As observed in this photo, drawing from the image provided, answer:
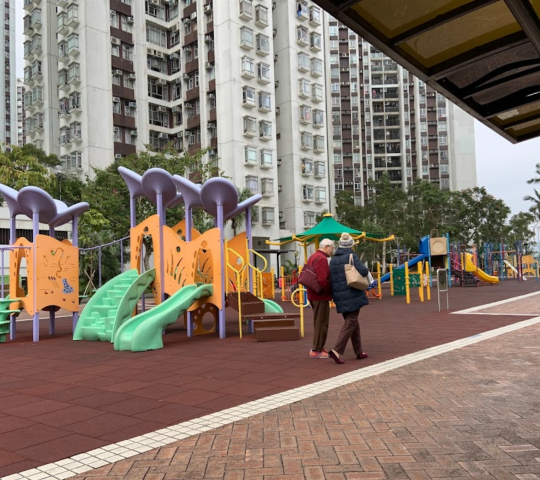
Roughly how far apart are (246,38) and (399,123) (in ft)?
141

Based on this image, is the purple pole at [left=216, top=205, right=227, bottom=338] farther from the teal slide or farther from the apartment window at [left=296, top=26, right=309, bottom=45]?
the apartment window at [left=296, top=26, right=309, bottom=45]

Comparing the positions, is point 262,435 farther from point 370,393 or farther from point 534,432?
point 534,432

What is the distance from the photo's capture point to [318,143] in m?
53.3

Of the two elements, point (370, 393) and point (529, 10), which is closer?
point (529, 10)

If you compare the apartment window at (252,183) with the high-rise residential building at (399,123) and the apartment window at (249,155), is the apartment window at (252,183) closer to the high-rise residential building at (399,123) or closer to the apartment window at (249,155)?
the apartment window at (249,155)

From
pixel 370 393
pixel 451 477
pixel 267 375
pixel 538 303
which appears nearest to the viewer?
pixel 451 477

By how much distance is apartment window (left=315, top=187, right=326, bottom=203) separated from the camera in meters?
52.7

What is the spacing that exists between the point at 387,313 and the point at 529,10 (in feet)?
45.6

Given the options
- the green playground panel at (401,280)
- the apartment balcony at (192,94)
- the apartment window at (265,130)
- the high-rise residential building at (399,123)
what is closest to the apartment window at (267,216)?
the apartment window at (265,130)

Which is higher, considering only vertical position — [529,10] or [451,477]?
[529,10]

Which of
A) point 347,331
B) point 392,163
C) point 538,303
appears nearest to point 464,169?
point 392,163

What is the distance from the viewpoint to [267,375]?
6.87m

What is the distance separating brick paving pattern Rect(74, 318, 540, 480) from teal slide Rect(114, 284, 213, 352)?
4.53 m

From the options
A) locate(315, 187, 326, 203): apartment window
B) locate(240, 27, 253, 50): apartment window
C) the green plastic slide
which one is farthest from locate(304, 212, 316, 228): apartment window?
the green plastic slide
